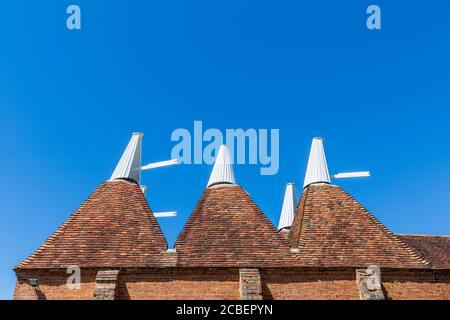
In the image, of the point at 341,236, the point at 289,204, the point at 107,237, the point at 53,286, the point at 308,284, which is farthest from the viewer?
the point at 289,204

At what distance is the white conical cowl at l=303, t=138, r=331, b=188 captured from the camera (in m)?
15.6

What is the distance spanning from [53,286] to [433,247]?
1274 cm

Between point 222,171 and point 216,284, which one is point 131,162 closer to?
point 222,171

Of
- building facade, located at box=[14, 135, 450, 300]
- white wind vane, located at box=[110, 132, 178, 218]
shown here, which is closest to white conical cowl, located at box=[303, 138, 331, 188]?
building facade, located at box=[14, 135, 450, 300]

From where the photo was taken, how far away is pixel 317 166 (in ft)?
52.2

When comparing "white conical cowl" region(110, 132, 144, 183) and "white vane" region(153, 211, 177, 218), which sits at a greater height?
"white conical cowl" region(110, 132, 144, 183)

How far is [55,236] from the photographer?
41.4 feet

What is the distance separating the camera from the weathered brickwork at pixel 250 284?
10523 millimetres

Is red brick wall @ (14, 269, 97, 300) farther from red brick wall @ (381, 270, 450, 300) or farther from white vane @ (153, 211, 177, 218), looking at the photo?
red brick wall @ (381, 270, 450, 300)

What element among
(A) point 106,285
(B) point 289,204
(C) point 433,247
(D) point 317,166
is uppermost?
(D) point 317,166

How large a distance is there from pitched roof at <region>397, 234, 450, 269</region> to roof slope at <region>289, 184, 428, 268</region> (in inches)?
44.9

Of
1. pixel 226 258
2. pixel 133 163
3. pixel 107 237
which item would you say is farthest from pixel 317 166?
pixel 107 237
